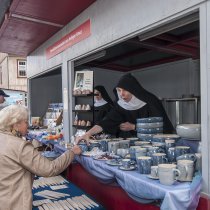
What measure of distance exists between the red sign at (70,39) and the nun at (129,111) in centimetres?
76

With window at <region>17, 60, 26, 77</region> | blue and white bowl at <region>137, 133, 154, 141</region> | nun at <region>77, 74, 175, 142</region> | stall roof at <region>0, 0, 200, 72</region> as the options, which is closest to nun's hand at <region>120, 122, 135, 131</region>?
nun at <region>77, 74, 175, 142</region>

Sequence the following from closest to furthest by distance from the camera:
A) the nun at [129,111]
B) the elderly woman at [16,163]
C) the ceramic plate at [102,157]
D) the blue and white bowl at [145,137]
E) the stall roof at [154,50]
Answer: the elderly woman at [16,163], the ceramic plate at [102,157], the blue and white bowl at [145,137], the nun at [129,111], the stall roof at [154,50]

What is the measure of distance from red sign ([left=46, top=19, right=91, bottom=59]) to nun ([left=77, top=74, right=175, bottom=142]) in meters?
0.76

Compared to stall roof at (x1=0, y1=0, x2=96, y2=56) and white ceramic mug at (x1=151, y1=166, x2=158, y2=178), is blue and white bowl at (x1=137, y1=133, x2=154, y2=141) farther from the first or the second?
stall roof at (x1=0, y1=0, x2=96, y2=56)

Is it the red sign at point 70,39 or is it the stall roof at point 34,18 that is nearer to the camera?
the stall roof at point 34,18

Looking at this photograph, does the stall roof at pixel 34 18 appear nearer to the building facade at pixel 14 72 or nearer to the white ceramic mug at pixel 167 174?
the white ceramic mug at pixel 167 174

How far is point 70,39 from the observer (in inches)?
148

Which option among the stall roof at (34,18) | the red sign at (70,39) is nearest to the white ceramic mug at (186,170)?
the red sign at (70,39)

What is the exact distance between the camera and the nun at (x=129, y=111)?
10.0ft

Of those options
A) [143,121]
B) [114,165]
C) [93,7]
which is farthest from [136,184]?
[93,7]

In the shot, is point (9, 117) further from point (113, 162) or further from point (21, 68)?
point (21, 68)

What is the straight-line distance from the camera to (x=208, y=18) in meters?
1.61

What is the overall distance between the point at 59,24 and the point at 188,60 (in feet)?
8.58

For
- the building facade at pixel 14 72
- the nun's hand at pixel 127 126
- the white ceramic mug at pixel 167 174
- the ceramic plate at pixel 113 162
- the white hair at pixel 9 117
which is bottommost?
the ceramic plate at pixel 113 162
